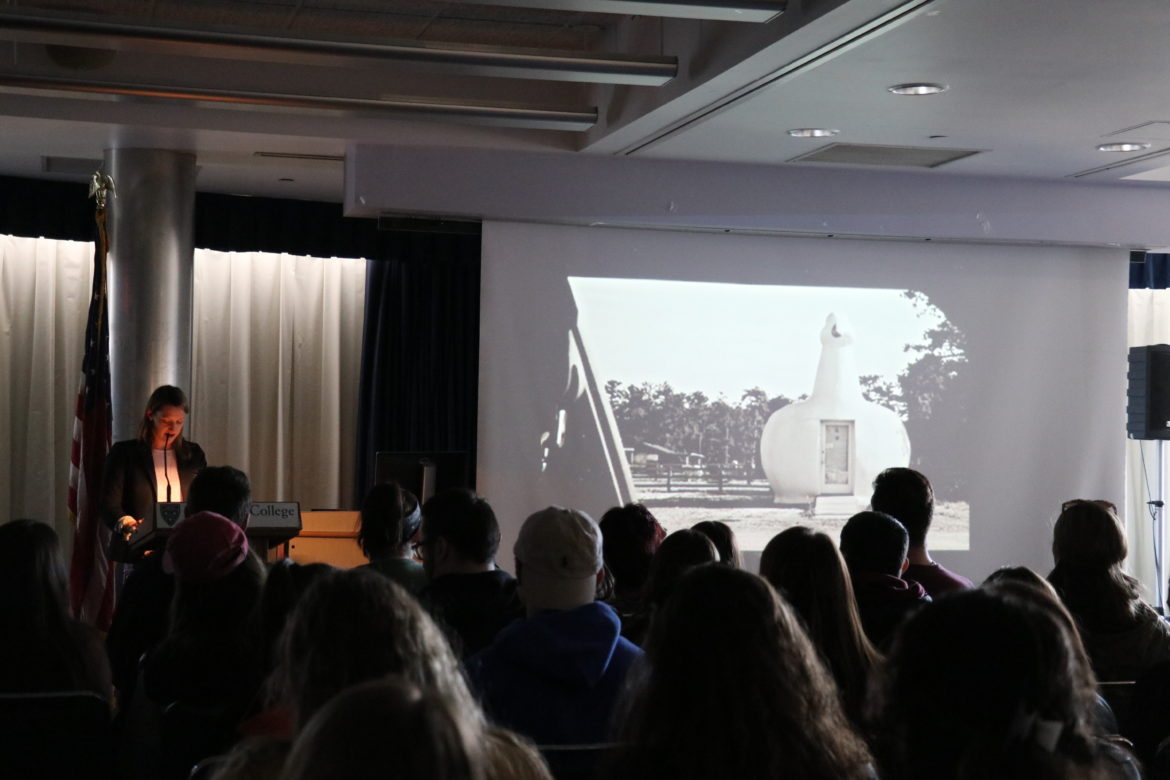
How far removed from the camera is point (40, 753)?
2.47 metres

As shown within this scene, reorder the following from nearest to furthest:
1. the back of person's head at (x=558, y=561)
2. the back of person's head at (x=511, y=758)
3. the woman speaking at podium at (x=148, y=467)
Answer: the back of person's head at (x=511, y=758) → the back of person's head at (x=558, y=561) → the woman speaking at podium at (x=148, y=467)

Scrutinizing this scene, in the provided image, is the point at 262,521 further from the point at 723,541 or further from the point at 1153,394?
the point at 1153,394

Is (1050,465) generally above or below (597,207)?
below

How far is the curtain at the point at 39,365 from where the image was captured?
775cm

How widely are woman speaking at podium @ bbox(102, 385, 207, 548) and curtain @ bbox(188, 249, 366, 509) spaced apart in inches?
103

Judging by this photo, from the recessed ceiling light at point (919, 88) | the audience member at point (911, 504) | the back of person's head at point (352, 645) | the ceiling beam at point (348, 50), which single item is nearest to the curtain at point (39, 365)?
the ceiling beam at point (348, 50)

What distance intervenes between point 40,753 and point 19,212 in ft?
18.7

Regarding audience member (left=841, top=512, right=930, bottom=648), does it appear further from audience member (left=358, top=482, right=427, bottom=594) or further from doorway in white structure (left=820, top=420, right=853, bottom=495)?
doorway in white structure (left=820, top=420, right=853, bottom=495)

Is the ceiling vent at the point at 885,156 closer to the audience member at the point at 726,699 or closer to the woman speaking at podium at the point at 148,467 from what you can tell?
the woman speaking at podium at the point at 148,467

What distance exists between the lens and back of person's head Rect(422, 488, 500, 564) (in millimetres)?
3215

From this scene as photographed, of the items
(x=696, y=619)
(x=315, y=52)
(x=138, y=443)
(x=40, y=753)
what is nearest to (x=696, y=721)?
(x=696, y=619)

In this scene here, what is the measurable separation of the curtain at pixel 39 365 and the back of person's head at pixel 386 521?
15.8ft

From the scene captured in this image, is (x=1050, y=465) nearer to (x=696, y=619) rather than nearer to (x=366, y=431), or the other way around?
(x=366, y=431)

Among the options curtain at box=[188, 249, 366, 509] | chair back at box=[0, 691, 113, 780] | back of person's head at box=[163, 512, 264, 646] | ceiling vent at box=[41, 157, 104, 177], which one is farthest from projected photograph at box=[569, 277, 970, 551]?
chair back at box=[0, 691, 113, 780]
